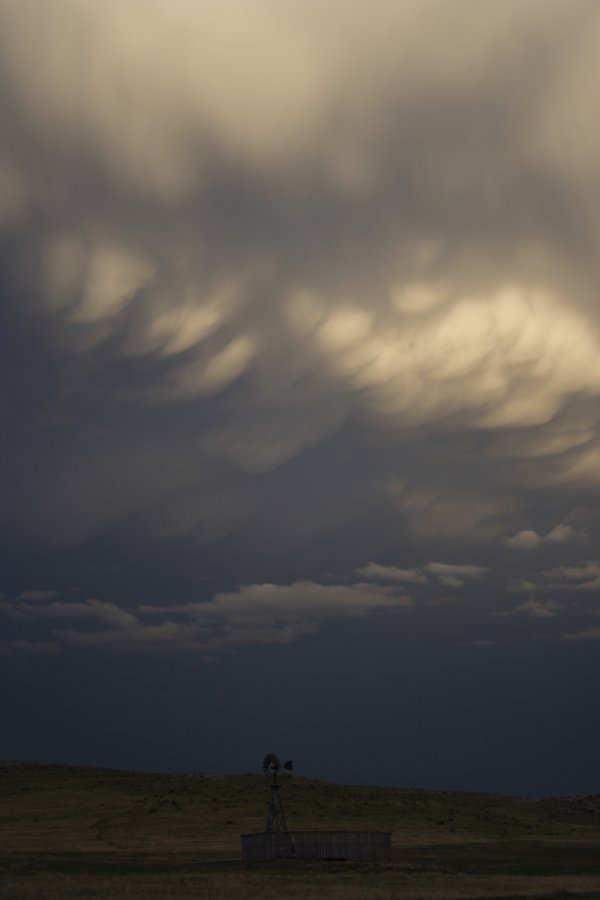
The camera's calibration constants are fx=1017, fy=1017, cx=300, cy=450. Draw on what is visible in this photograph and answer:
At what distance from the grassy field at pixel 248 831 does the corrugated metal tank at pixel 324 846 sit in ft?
6.04

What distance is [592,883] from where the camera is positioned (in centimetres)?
5953

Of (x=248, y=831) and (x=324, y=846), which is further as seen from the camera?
(x=248, y=831)

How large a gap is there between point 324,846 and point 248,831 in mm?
32797

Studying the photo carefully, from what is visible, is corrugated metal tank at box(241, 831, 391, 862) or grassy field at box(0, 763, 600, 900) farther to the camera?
corrugated metal tank at box(241, 831, 391, 862)

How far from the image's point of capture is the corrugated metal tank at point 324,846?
2943 inches

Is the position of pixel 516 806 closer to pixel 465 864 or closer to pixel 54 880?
pixel 465 864

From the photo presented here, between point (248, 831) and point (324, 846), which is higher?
point (324, 846)

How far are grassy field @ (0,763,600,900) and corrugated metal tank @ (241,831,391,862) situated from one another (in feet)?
6.04

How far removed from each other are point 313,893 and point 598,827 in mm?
79398

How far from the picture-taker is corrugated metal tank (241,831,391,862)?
74.8 m

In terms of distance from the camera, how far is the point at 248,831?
10581 centimetres

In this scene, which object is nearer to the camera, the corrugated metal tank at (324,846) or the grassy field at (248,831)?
the grassy field at (248,831)

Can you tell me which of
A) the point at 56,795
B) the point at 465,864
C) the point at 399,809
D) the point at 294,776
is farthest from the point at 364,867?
the point at 294,776

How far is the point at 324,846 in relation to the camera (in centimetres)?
7550
